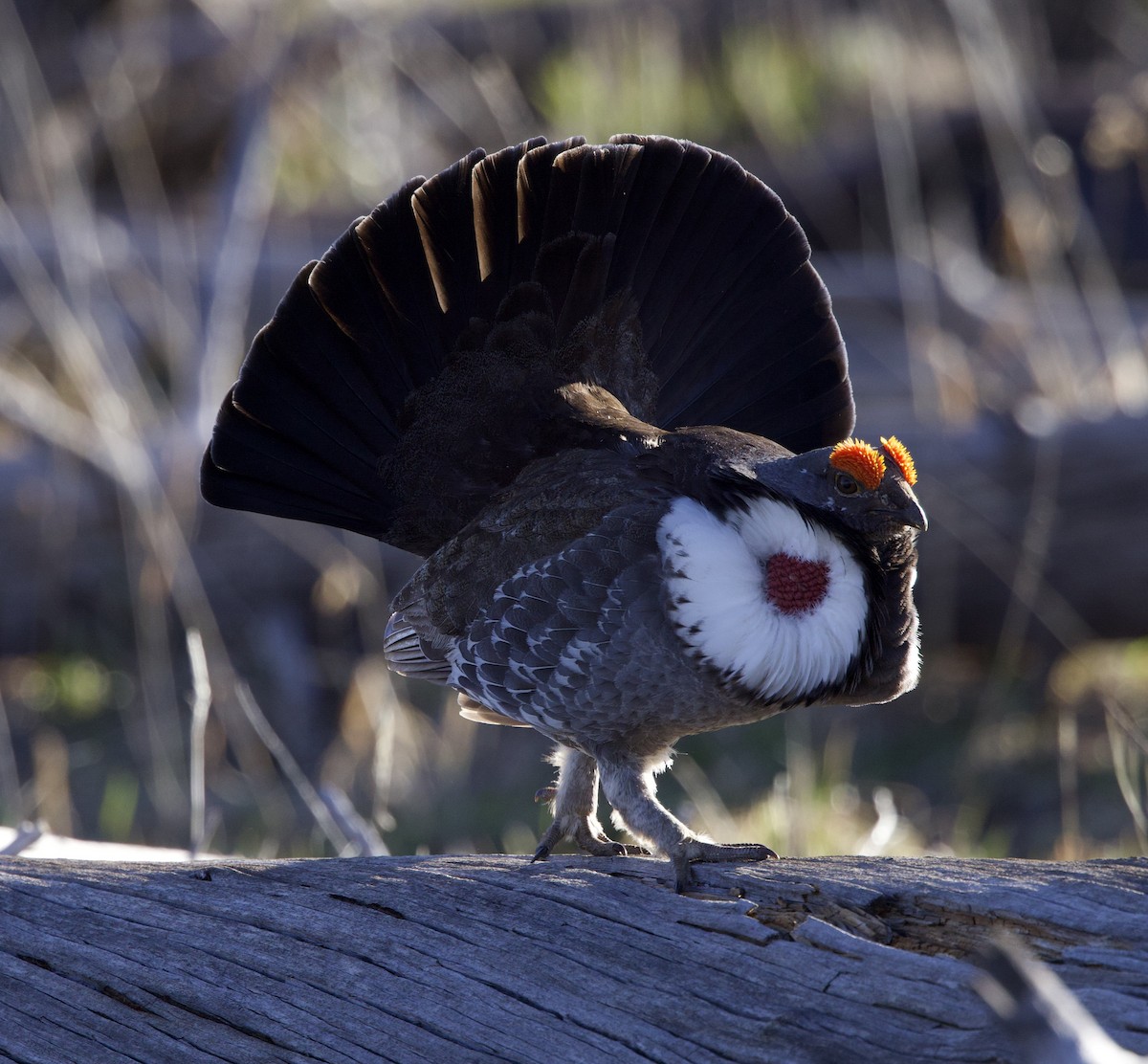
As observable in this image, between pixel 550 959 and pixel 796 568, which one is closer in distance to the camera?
pixel 550 959

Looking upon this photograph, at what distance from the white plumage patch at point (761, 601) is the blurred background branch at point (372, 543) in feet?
2.87

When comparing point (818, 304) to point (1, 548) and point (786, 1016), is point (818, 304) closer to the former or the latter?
point (786, 1016)

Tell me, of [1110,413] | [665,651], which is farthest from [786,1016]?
[1110,413]

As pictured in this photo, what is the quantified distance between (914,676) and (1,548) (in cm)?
426

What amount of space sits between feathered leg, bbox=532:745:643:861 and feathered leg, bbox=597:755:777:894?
241 millimetres

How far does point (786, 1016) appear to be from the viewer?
7.88 ft

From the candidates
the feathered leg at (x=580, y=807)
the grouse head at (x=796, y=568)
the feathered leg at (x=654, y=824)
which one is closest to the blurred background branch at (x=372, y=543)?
A: the feathered leg at (x=580, y=807)

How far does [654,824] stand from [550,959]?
1.80 ft

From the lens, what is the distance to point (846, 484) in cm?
307

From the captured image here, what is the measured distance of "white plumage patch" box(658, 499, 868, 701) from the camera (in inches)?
120

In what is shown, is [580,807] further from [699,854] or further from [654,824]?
[699,854]

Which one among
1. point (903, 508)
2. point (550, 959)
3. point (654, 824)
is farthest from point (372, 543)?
point (550, 959)

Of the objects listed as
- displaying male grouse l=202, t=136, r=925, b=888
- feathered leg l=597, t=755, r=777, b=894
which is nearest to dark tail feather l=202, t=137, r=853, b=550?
displaying male grouse l=202, t=136, r=925, b=888

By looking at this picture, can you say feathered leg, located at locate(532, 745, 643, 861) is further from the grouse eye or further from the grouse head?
the grouse eye
